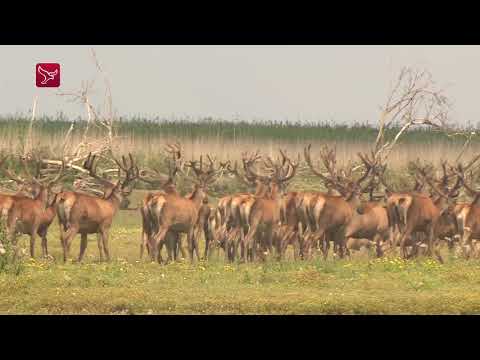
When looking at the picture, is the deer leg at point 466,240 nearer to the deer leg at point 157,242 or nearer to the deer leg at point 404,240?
the deer leg at point 404,240


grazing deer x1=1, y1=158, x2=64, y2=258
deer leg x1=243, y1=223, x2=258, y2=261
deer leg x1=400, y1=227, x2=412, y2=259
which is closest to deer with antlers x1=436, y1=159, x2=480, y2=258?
deer leg x1=400, y1=227, x2=412, y2=259

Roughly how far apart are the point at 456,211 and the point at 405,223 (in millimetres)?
1361

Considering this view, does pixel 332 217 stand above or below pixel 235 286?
above

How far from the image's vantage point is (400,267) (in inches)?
709

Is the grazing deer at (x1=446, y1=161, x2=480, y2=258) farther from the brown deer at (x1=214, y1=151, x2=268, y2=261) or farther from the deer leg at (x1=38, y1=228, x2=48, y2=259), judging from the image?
the deer leg at (x1=38, y1=228, x2=48, y2=259)

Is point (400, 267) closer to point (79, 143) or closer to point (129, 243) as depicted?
point (129, 243)

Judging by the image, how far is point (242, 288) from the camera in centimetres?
1568

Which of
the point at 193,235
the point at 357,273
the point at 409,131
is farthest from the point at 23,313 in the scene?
the point at 409,131

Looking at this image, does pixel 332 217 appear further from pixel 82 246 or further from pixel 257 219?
pixel 82 246

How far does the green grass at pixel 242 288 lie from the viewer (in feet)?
46.4

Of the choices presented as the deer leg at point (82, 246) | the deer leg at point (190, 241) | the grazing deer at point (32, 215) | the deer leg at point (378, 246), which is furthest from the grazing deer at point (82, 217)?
the deer leg at point (378, 246)

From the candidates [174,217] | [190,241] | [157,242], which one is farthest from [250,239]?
[157,242]

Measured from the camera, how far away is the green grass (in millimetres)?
14148

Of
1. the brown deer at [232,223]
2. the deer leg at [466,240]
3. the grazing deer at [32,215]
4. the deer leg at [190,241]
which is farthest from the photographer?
the deer leg at [466,240]
